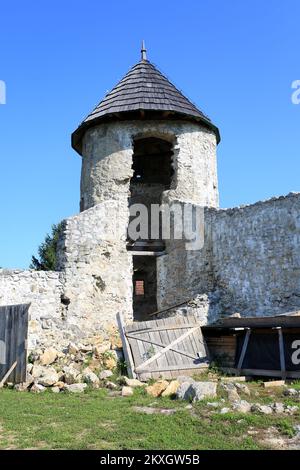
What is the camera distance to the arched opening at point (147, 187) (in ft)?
60.6

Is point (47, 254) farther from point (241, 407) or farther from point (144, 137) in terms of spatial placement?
point (241, 407)

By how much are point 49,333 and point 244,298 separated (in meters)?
5.31

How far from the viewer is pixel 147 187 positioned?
18.7m

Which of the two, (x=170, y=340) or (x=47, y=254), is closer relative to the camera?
(x=170, y=340)

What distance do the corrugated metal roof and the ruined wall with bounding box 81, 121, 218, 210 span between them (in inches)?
14.7

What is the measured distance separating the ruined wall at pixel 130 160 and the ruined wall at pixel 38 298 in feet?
11.8

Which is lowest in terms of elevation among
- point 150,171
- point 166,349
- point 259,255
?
point 166,349

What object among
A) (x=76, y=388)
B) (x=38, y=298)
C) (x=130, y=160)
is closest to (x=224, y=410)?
(x=76, y=388)

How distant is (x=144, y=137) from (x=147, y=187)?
3709 mm

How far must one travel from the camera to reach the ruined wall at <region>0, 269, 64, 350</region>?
1160cm

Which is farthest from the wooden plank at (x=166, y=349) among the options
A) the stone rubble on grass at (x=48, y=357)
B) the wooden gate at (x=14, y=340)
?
the wooden gate at (x=14, y=340)

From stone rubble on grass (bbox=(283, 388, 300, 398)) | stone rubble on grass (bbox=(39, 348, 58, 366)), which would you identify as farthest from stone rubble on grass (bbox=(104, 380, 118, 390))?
stone rubble on grass (bbox=(283, 388, 300, 398))

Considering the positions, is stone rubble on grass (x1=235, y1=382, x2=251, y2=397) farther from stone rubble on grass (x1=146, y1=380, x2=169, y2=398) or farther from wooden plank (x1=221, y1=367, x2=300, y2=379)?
wooden plank (x1=221, y1=367, x2=300, y2=379)
